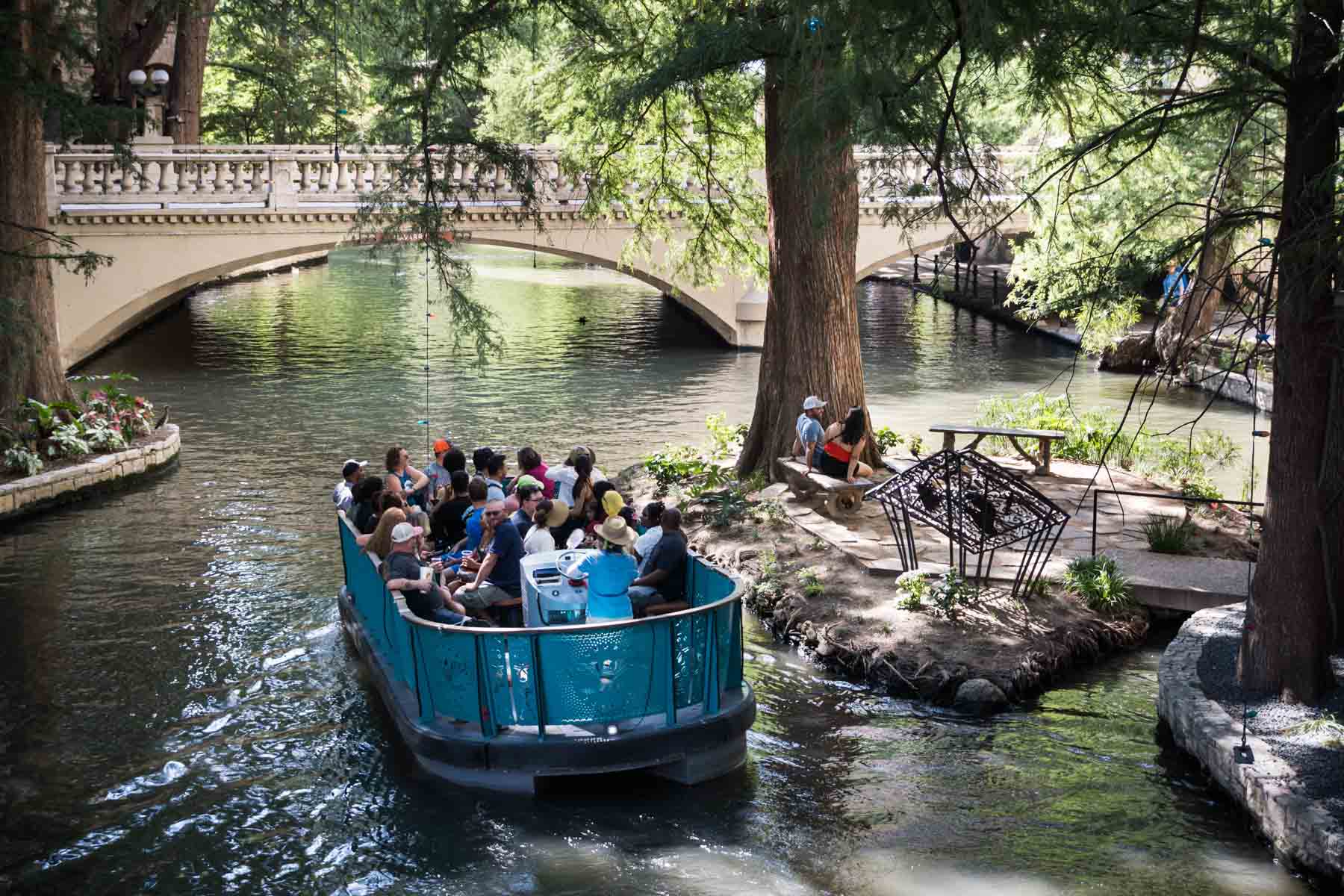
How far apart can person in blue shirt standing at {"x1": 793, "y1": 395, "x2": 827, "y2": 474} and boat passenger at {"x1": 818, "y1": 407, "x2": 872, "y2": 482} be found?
21 centimetres

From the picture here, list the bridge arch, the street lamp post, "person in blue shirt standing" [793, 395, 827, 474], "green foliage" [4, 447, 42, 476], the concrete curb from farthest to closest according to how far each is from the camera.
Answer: the street lamp post, the bridge arch, "green foliage" [4, 447, 42, 476], "person in blue shirt standing" [793, 395, 827, 474], the concrete curb

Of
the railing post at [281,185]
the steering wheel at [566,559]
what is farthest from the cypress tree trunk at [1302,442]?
the railing post at [281,185]

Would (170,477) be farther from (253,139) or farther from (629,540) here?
(253,139)

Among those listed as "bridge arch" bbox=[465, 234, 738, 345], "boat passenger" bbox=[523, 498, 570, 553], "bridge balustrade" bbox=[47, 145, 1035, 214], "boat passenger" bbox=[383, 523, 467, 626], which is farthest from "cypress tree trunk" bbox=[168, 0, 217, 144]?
"boat passenger" bbox=[383, 523, 467, 626]

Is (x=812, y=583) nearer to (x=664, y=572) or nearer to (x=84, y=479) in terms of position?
→ (x=664, y=572)

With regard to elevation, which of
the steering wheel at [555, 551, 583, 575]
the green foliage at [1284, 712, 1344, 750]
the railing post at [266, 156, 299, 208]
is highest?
the railing post at [266, 156, 299, 208]

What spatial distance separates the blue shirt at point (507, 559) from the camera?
431 inches

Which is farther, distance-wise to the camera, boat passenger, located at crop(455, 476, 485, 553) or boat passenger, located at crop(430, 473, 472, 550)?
boat passenger, located at crop(430, 473, 472, 550)

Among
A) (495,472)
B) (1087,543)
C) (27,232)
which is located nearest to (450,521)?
(495,472)

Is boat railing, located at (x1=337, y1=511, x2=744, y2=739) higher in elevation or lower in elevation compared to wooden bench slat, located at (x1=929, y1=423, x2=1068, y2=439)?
lower

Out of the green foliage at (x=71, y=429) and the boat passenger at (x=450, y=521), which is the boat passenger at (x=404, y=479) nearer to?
the boat passenger at (x=450, y=521)

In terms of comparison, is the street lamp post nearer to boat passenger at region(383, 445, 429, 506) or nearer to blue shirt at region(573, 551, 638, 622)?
boat passenger at region(383, 445, 429, 506)

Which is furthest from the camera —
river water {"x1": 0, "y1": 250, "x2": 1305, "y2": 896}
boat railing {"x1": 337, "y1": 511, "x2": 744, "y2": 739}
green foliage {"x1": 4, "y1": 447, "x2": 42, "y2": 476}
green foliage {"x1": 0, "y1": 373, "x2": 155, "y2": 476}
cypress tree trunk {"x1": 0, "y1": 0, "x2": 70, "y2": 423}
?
green foliage {"x1": 0, "y1": 373, "x2": 155, "y2": 476}

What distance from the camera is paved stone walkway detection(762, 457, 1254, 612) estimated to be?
13.1 metres
